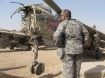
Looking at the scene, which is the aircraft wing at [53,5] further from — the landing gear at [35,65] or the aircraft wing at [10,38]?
the aircraft wing at [10,38]

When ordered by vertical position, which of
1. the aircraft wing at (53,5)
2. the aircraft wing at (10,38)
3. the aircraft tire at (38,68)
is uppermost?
the aircraft wing at (53,5)

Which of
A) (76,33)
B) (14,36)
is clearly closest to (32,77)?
(76,33)

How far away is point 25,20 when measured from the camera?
7.34 metres

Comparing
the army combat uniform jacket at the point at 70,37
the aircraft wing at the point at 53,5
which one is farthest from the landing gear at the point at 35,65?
the army combat uniform jacket at the point at 70,37

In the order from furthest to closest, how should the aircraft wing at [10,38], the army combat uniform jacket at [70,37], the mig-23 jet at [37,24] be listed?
1. the aircraft wing at [10,38]
2. the mig-23 jet at [37,24]
3. the army combat uniform jacket at [70,37]

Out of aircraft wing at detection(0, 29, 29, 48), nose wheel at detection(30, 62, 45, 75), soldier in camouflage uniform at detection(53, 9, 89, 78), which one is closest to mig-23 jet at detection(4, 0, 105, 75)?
nose wheel at detection(30, 62, 45, 75)

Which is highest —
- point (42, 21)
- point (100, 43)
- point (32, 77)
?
point (42, 21)

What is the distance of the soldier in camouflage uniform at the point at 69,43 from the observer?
14.9 ft

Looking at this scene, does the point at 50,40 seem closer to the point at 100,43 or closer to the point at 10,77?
the point at 10,77

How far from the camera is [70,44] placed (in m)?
4.57

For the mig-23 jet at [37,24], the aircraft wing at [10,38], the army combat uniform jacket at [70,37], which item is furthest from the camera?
the aircraft wing at [10,38]

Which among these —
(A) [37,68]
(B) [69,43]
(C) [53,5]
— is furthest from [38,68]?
(B) [69,43]

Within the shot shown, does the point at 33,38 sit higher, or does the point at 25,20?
the point at 25,20

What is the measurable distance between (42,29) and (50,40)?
3.15 feet
